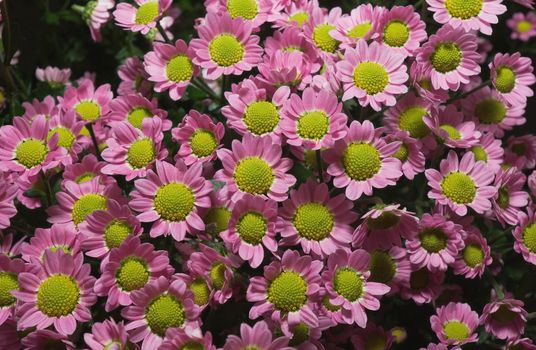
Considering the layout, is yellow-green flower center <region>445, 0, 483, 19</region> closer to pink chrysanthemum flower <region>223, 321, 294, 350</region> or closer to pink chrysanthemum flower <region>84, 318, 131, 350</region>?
pink chrysanthemum flower <region>223, 321, 294, 350</region>

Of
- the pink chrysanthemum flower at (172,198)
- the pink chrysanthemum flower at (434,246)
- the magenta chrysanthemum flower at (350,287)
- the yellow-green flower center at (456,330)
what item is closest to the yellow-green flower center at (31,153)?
the pink chrysanthemum flower at (172,198)

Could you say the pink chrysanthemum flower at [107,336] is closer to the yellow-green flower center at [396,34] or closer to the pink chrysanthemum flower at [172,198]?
the pink chrysanthemum flower at [172,198]

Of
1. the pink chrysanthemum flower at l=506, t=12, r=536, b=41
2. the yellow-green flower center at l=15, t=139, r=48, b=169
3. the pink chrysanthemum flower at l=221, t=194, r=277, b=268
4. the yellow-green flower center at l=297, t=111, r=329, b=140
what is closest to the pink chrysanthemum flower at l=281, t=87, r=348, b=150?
the yellow-green flower center at l=297, t=111, r=329, b=140

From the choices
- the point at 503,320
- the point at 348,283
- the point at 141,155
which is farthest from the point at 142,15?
the point at 503,320

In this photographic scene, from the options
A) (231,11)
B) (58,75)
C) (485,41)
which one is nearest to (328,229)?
(231,11)

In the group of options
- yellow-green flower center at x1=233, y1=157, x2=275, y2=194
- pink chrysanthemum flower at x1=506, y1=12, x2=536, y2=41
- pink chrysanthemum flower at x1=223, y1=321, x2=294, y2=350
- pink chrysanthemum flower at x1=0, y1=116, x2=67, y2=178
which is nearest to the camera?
pink chrysanthemum flower at x1=223, y1=321, x2=294, y2=350
